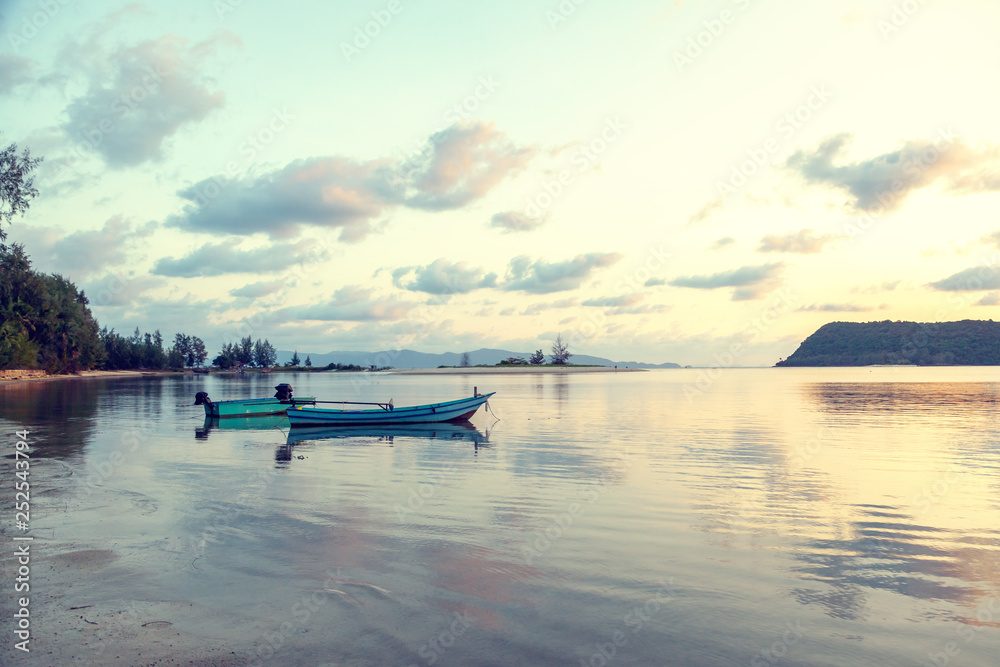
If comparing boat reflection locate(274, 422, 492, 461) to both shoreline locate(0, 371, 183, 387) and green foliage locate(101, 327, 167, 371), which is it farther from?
green foliage locate(101, 327, 167, 371)

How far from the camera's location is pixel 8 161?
37906mm

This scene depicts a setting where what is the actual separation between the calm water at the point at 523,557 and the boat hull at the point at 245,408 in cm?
1574

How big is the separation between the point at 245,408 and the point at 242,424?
4391 millimetres

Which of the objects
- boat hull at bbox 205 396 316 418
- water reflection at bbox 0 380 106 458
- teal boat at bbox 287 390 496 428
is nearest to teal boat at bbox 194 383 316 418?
boat hull at bbox 205 396 316 418

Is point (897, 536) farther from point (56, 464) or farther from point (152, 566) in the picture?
point (56, 464)

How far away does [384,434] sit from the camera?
31172mm

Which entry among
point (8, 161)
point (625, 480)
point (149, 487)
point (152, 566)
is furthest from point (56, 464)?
point (8, 161)

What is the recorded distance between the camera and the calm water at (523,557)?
282 inches

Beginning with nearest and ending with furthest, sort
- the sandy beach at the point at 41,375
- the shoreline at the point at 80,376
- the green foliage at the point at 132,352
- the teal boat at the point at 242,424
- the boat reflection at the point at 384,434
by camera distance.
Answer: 1. the boat reflection at the point at 384,434
2. the teal boat at the point at 242,424
3. the sandy beach at the point at 41,375
4. the shoreline at the point at 80,376
5. the green foliage at the point at 132,352

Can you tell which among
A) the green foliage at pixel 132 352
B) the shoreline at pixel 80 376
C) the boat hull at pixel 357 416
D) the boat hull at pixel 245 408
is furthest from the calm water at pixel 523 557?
the green foliage at pixel 132 352

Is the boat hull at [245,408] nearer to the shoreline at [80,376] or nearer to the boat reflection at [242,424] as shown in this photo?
the boat reflection at [242,424]

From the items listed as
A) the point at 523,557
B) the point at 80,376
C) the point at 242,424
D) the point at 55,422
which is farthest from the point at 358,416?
the point at 80,376

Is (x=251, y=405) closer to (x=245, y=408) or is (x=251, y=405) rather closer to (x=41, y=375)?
(x=245, y=408)

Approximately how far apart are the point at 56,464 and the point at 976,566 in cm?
2504
